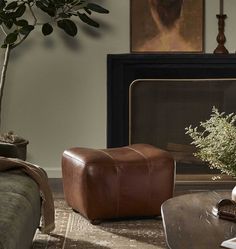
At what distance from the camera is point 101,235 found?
3959 millimetres

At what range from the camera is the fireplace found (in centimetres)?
534

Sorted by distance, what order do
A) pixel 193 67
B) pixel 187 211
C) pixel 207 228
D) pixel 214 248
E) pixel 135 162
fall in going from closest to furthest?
pixel 214 248
pixel 207 228
pixel 187 211
pixel 135 162
pixel 193 67

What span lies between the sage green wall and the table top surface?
2286 millimetres

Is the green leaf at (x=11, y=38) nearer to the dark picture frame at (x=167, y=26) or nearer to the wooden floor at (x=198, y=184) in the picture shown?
the dark picture frame at (x=167, y=26)

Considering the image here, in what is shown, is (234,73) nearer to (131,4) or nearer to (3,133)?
(131,4)

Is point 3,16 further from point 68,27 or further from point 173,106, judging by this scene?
point 173,106

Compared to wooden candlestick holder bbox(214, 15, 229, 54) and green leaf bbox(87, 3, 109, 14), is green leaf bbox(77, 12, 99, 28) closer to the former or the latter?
green leaf bbox(87, 3, 109, 14)

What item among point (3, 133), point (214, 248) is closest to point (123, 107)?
point (3, 133)

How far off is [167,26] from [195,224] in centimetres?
288

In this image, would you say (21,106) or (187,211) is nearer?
(187,211)

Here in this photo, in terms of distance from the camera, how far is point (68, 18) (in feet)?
17.6

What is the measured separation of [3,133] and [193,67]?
1565mm

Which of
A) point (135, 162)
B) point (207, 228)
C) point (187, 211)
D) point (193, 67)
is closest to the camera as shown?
point (207, 228)

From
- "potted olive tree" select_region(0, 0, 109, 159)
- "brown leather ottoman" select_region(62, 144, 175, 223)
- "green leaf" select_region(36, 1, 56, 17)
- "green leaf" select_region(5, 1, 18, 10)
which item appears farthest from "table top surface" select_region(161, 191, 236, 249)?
"green leaf" select_region(5, 1, 18, 10)
